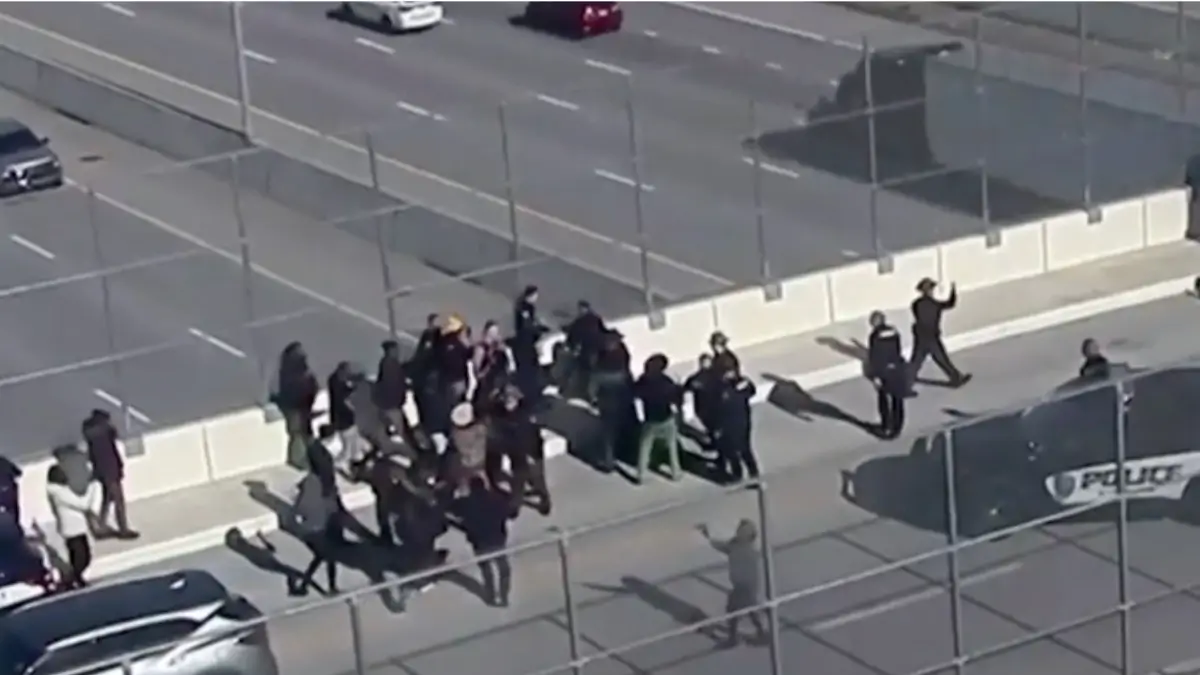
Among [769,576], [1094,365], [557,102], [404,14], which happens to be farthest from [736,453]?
[404,14]

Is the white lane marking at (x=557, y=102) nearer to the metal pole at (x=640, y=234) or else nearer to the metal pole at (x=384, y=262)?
the metal pole at (x=384, y=262)

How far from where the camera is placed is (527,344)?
23.2 metres

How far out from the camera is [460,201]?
2784 cm

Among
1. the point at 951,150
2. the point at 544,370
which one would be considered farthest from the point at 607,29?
the point at 544,370

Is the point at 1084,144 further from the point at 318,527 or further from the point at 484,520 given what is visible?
the point at 484,520

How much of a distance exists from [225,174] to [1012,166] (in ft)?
29.1

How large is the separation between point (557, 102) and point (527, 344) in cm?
1030

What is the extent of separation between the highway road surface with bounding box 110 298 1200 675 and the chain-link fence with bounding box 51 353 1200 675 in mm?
14

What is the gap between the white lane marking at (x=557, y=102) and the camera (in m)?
32.4

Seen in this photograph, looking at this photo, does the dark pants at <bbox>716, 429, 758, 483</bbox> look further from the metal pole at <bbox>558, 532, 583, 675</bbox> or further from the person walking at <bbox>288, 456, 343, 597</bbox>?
the metal pole at <bbox>558, 532, 583, 675</bbox>

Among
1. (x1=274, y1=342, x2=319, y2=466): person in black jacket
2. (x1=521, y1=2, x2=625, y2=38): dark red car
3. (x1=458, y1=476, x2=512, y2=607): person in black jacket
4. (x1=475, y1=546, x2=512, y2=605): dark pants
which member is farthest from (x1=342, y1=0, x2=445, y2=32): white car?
(x1=475, y1=546, x2=512, y2=605): dark pants

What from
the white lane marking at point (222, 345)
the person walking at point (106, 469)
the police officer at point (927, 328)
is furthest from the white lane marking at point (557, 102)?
the person walking at point (106, 469)

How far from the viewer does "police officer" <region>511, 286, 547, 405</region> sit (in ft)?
74.4

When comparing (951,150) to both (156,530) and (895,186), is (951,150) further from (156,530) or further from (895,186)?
(156,530)
